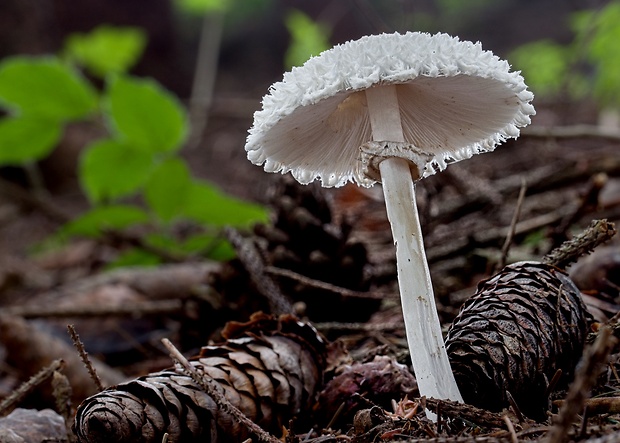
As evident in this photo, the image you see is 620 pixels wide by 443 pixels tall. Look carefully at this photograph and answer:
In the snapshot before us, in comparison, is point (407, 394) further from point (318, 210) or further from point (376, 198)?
point (376, 198)

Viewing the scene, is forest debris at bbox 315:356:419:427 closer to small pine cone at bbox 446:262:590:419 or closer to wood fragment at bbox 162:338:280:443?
small pine cone at bbox 446:262:590:419

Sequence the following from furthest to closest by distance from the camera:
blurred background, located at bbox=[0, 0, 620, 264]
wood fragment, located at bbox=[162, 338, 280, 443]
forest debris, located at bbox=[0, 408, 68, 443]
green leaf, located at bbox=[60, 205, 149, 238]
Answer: blurred background, located at bbox=[0, 0, 620, 264], green leaf, located at bbox=[60, 205, 149, 238], forest debris, located at bbox=[0, 408, 68, 443], wood fragment, located at bbox=[162, 338, 280, 443]

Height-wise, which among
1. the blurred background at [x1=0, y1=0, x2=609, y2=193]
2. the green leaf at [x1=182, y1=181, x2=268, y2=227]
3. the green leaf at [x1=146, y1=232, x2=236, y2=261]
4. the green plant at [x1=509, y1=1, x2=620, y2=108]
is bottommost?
the green leaf at [x1=146, y1=232, x2=236, y2=261]

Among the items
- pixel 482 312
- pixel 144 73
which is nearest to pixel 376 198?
pixel 482 312

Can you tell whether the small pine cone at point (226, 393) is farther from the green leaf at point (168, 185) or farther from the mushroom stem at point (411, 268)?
the green leaf at point (168, 185)

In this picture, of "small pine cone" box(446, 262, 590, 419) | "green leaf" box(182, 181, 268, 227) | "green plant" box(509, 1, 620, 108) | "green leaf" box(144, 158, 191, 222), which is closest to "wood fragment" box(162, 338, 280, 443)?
"small pine cone" box(446, 262, 590, 419)

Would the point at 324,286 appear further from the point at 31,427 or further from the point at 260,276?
the point at 31,427
